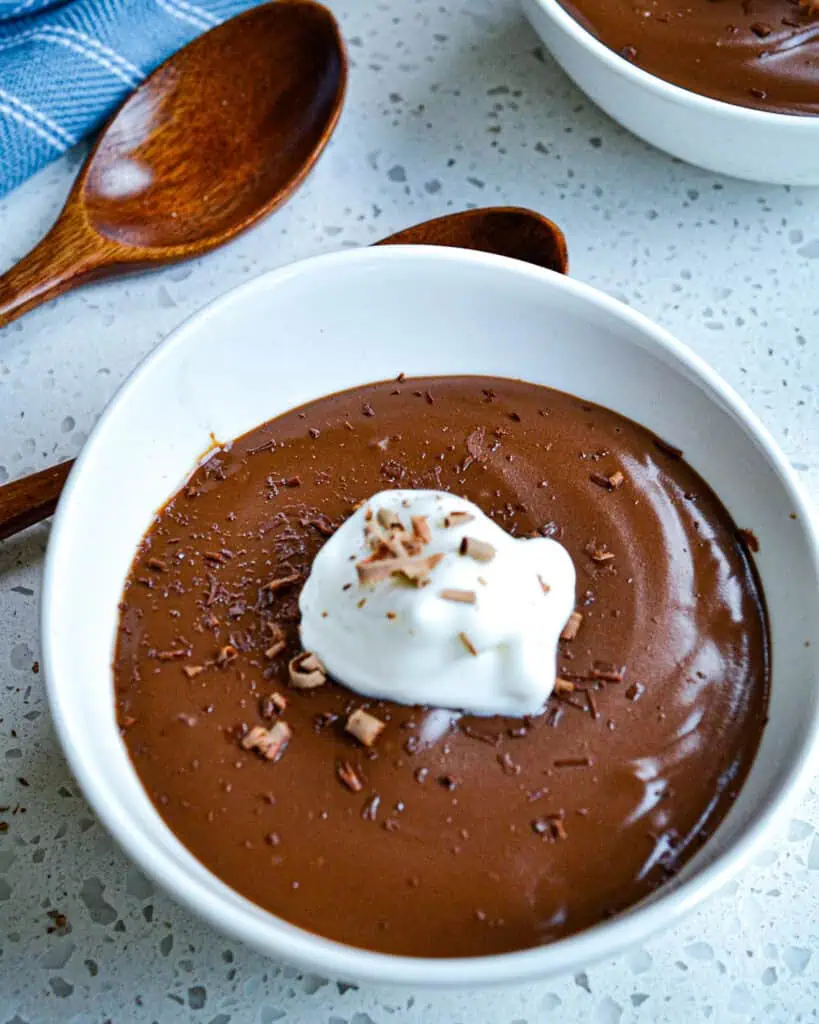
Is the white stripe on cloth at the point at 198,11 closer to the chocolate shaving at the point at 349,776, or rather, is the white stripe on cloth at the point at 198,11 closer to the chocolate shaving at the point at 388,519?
the chocolate shaving at the point at 388,519

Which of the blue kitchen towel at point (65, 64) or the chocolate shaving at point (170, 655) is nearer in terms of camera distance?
the chocolate shaving at point (170, 655)

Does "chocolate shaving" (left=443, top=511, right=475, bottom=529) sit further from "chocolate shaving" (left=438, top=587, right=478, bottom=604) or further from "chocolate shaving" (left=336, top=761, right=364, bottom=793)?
"chocolate shaving" (left=336, top=761, right=364, bottom=793)

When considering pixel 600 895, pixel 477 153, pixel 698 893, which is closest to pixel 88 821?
pixel 600 895

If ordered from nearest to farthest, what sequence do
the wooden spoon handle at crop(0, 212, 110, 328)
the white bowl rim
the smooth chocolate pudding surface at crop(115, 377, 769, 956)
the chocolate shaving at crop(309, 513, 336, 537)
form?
the smooth chocolate pudding surface at crop(115, 377, 769, 956)
the chocolate shaving at crop(309, 513, 336, 537)
the white bowl rim
the wooden spoon handle at crop(0, 212, 110, 328)

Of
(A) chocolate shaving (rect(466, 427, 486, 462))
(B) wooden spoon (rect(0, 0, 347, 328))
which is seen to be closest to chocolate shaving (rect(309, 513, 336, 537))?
(A) chocolate shaving (rect(466, 427, 486, 462))

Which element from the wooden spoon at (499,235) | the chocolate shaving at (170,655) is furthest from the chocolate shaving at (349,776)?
the wooden spoon at (499,235)

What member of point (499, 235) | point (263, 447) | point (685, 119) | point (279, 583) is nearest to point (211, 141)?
point (499, 235)
